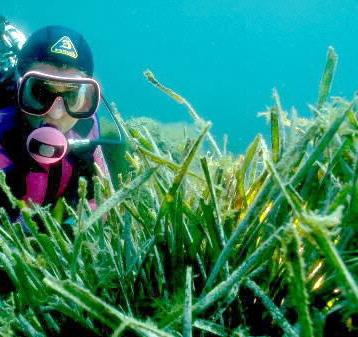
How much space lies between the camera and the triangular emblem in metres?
2.63

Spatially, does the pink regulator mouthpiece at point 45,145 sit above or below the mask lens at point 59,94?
below

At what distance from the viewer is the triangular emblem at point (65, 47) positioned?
8.63 feet

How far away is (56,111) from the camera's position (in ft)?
8.61

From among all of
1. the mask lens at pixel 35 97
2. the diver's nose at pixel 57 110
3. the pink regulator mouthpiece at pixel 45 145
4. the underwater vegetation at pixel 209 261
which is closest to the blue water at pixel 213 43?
the diver's nose at pixel 57 110

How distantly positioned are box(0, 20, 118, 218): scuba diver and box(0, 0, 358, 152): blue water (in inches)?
1645

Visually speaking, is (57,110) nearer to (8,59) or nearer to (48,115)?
(48,115)

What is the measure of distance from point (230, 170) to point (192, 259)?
0.34 meters

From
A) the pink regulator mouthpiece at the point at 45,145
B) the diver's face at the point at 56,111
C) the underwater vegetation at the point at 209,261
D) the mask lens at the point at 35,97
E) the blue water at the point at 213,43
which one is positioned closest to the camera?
the underwater vegetation at the point at 209,261

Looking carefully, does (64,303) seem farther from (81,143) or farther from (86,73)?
(86,73)

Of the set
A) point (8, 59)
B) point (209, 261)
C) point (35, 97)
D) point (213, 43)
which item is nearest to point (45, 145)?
point (35, 97)

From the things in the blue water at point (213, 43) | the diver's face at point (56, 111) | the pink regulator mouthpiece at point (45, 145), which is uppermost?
the blue water at point (213, 43)

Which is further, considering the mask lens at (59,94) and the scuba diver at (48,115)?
the mask lens at (59,94)

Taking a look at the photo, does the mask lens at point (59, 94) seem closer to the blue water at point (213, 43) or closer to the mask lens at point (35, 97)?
the mask lens at point (35, 97)

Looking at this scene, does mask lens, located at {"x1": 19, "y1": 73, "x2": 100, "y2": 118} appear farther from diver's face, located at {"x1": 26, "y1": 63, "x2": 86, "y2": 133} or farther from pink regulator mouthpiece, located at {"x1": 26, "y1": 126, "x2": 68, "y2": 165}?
pink regulator mouthpiece, located at {"x1": 26, "y1": 126, "x2": 68, "y2": 165}
